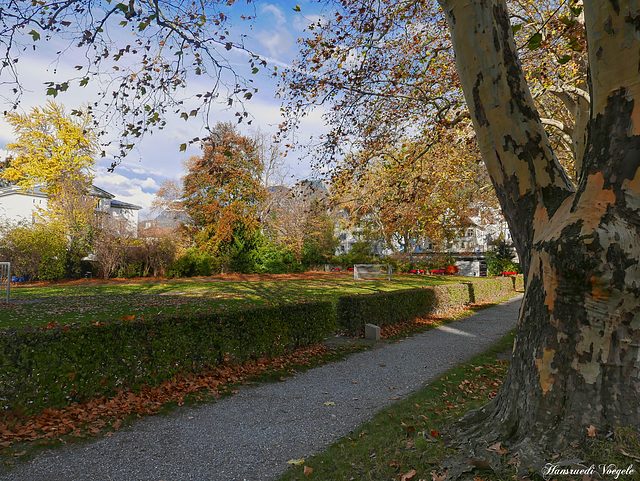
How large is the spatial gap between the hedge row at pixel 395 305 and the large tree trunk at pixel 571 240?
21.6 ft

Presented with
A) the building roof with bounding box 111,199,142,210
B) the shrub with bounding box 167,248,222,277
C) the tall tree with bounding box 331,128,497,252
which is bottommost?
the shrub with bounding box 167,248,222,277

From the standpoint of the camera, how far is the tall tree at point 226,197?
90.2 ft

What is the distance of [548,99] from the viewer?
1024cm

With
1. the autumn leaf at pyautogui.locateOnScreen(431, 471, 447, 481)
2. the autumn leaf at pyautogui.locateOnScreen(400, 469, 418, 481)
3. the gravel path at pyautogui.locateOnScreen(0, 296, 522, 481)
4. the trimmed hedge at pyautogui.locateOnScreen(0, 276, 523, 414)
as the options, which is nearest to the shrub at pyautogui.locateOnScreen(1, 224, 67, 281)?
the trimmed hedge at pyautogui.locateOnScreen(0, 276, 523, 414)

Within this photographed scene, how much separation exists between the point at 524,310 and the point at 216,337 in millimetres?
4720

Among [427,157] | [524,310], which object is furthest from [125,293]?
[524,310]

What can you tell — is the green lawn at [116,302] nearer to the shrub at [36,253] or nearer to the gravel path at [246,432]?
the gravel path at [246,432]

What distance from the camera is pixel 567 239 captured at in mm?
2527

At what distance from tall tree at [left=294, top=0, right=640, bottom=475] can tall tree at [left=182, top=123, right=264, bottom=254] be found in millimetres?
25412

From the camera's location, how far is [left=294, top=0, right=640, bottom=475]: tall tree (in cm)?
242

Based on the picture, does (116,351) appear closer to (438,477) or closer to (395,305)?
(438,477)

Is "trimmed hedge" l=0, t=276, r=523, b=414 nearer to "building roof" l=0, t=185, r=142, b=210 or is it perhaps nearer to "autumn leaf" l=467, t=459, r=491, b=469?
"autumn leaf" l=467, t=459, r=491, b=469

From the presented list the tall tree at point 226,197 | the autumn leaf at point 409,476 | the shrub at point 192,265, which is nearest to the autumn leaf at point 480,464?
the autumn leaf at point 409,476

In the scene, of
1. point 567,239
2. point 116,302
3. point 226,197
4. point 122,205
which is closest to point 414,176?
point 567,239
